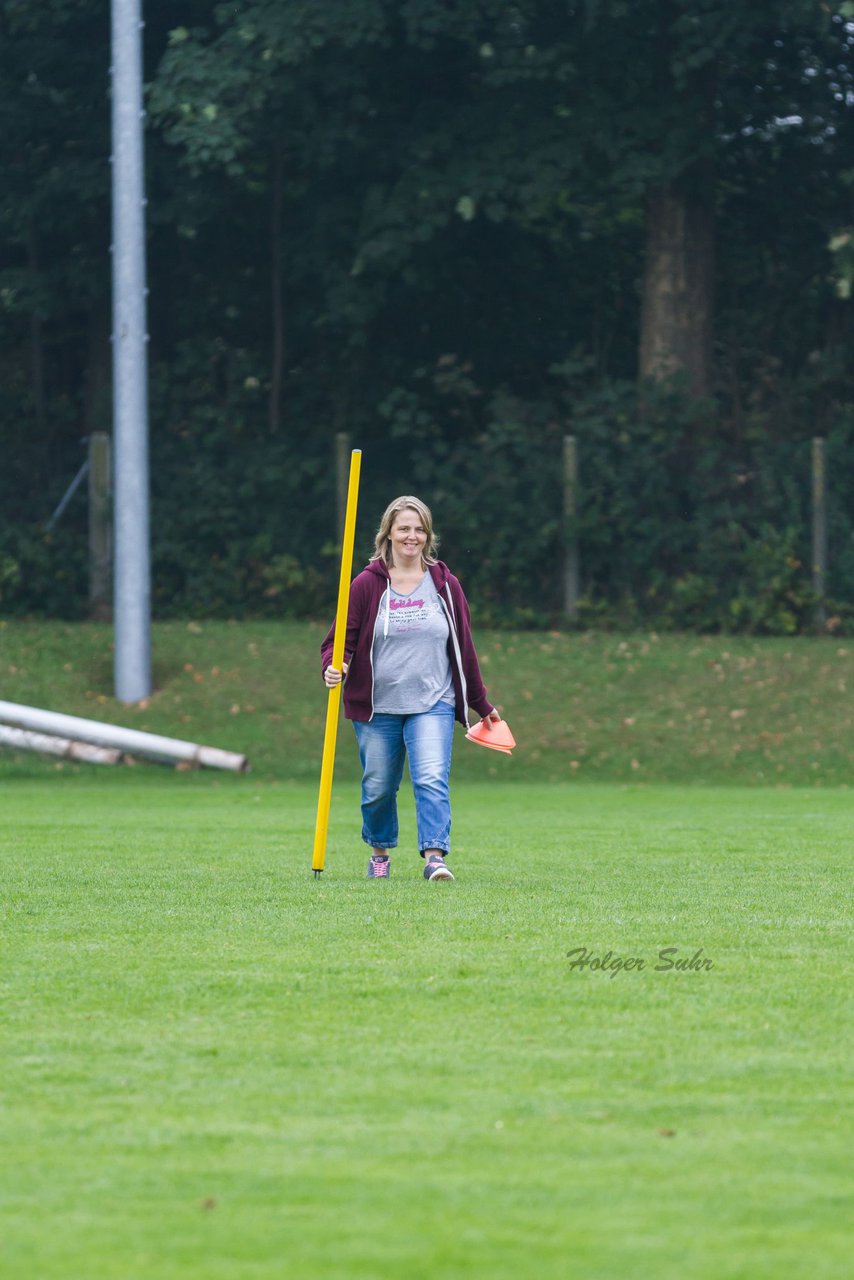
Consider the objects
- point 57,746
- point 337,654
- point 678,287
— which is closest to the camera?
point 337,654

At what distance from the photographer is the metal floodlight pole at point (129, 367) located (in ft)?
64.6

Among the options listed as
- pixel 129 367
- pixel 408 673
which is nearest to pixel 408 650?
pixel 408 673

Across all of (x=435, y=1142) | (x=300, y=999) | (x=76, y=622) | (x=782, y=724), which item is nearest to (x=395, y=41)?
(x=76, y=622)

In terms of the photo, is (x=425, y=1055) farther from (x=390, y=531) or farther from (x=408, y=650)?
(x=390, y=531)

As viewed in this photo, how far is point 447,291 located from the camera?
90.5 feet

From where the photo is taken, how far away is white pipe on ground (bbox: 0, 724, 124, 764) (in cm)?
1847

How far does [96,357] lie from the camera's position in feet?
92.2

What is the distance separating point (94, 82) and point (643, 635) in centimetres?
Result: 1047

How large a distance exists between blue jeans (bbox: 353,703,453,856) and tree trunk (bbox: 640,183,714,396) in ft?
52.4

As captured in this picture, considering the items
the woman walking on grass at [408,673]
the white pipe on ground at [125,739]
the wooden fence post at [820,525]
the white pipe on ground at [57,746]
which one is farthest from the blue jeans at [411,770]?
the wooden fence post at [820,525]

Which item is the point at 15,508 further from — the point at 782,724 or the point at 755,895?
the point at 755,895

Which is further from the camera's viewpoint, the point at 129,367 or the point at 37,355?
the point at 37,355
